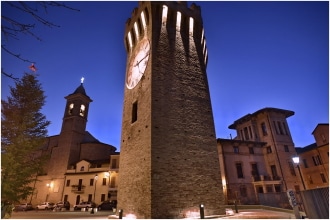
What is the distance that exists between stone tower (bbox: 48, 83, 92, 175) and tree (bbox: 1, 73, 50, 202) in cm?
2524

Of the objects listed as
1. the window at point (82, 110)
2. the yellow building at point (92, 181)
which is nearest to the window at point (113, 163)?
the yellow building at point (92, 181)

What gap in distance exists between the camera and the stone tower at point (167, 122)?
1043 cm

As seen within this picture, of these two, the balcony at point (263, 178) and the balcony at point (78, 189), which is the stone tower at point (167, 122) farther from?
the balcony at point (78, 189)

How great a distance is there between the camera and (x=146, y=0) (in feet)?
52.5

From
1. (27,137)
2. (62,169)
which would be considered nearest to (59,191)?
(62,169)

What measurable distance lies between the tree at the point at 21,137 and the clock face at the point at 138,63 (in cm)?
660

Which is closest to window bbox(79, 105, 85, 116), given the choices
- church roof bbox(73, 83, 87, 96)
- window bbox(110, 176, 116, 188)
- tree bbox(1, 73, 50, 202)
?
church roof bbox(73, 83, 87, 96)

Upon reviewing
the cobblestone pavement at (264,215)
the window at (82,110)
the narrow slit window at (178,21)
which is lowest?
the cobblestone pavement at (264,215)

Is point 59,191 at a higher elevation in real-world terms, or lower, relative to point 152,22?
lower

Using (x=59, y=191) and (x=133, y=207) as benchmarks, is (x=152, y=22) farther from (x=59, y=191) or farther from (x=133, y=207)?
(x=59, y=191)

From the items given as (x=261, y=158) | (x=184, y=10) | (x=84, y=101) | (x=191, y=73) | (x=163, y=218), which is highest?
(x=84, y=101)

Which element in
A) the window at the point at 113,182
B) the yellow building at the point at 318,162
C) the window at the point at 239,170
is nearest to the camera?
the window at the point at 239,170

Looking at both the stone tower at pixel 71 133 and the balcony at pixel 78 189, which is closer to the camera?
the balcony at pixel 78 189

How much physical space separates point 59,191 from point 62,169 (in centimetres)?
371
